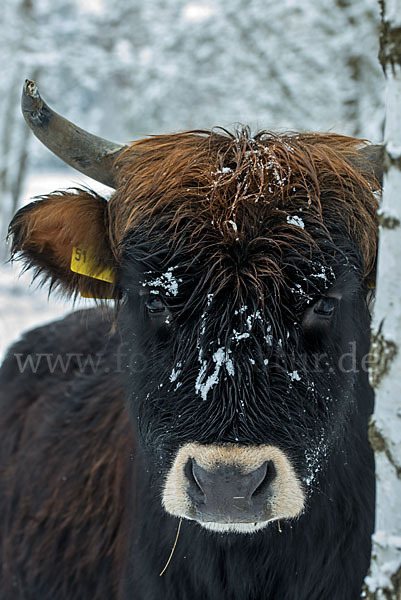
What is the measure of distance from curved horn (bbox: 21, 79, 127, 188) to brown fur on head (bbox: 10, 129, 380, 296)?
83mm

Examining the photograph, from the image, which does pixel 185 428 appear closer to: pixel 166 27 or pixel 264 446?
pixel 264 446

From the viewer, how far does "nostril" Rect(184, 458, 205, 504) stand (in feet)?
6.89

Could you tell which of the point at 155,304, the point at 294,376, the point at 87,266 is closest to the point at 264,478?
the point at 294,376

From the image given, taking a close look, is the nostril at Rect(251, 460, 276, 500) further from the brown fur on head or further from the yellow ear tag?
the yellow ear tag

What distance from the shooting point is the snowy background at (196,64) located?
10875 millimetres

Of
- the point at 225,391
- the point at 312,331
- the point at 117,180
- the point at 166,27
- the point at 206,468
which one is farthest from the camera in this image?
the point at 166,27

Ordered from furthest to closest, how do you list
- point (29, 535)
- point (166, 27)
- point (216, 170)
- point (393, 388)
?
point (166, 27)
point (29, 535)
point (216, 170)
point (393, 388)

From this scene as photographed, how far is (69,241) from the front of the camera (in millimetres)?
3080

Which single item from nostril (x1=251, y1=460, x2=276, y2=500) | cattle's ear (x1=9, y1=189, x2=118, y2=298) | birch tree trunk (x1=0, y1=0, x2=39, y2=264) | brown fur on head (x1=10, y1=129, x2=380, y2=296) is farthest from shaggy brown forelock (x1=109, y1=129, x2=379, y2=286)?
birch tree trunk (x1=0, y1=0, x2=39, y2=264)

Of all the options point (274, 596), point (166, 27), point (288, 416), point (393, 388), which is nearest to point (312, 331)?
point (288, 416)

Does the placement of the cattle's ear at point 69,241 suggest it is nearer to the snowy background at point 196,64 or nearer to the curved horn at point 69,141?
the curved horn at point 69,141

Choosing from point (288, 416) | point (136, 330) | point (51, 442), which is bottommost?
point (51, 442)

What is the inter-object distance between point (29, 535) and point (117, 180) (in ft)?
7.00

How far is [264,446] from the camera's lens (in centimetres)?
213
